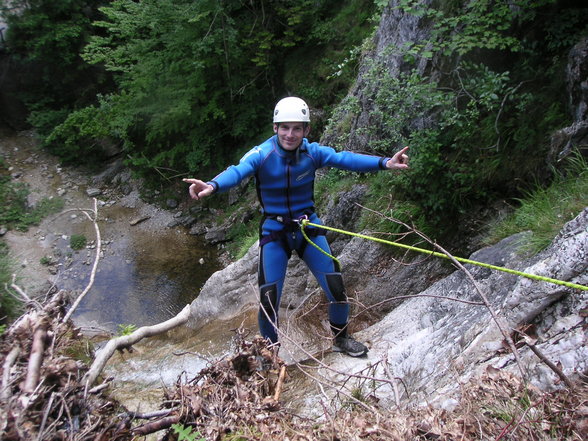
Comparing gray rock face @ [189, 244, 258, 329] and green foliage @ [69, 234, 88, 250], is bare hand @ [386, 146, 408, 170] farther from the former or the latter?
green foliage @ [69, 234, 88, 250]

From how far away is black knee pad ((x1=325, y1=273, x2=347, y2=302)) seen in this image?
152 inches

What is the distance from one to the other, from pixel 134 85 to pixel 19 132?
283 inches

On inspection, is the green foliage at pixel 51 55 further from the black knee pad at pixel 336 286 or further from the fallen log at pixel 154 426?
the fallen log at pixel 154 426

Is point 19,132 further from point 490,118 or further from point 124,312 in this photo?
point 490,118

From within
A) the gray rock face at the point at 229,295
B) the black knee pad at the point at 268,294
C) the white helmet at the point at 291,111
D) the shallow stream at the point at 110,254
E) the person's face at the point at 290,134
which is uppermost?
the white helmet at the point at 291,111

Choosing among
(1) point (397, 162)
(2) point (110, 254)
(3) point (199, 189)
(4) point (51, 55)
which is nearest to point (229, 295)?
(3) point (199, 189)

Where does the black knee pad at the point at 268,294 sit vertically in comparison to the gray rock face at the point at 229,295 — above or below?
above

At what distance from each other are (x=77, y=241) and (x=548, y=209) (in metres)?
12.2

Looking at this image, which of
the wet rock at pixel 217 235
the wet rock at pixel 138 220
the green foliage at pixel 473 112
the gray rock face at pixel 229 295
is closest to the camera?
the green foliage at pixel 473 112

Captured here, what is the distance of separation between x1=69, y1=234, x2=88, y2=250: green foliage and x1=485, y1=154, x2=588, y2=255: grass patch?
1154cm

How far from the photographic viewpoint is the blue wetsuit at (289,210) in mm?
3732

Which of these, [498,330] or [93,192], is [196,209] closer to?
[93,192]

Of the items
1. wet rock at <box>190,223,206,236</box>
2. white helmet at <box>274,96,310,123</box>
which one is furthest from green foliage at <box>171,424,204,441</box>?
wet rock at <box>190,223,206,236</box>

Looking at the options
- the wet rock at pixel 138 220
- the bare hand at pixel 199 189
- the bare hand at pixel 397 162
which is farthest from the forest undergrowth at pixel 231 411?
the wet rock at pixel 138 220
